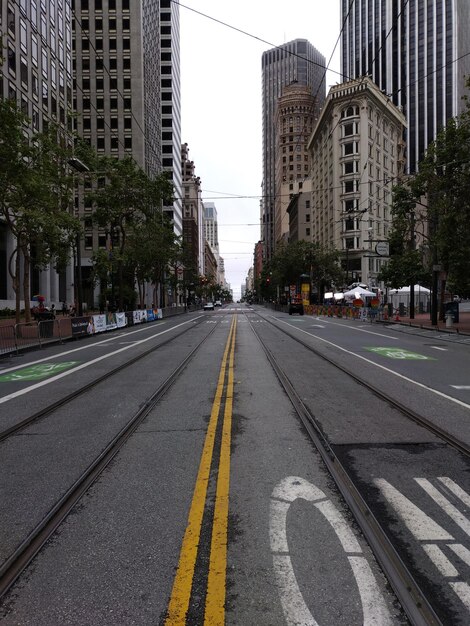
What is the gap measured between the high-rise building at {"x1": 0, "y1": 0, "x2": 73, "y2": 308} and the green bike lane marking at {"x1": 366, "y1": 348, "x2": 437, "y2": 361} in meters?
30.4

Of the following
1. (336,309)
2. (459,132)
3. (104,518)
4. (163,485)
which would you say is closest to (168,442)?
(163,485)

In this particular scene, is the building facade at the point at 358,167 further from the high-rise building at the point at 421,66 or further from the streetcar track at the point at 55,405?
the streetcar track at the point at 55,405

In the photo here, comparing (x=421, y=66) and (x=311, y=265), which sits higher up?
(x=421, y=66)

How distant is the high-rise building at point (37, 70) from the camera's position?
40500mm

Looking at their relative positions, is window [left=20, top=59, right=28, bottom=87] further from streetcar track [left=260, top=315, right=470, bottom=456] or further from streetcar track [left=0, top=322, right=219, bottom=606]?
streetcar track [left=0, top=322, right=219, bottom=606]

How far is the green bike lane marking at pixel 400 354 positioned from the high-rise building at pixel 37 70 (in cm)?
3042

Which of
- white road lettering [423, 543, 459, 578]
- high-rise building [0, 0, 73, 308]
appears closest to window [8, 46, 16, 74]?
high-rise building [0, 0, 73, 308]

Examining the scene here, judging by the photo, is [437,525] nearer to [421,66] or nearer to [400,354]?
[400,354]

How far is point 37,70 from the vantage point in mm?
46094

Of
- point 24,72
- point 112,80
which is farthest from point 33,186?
point 112,80

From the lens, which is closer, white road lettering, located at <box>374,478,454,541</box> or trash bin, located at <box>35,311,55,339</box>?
white road lettering, located at <box>374,478,454,541</box>

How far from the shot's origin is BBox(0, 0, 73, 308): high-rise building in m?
40.5

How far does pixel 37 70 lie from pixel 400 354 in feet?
148

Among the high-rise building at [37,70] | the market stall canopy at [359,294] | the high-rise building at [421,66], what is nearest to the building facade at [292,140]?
the high-rise building at [421,66]
